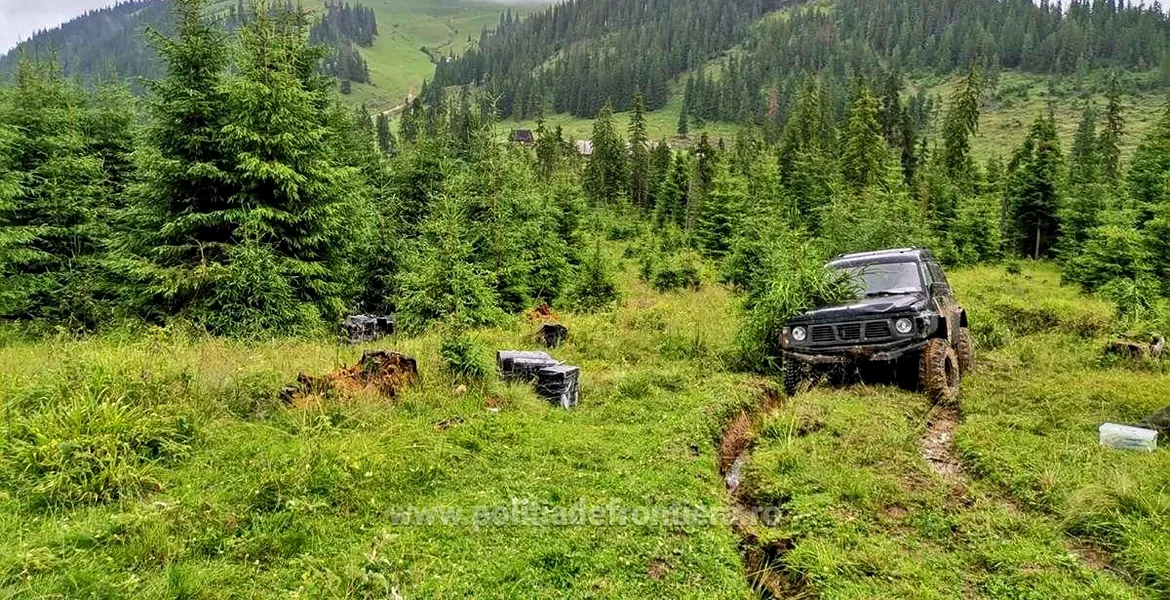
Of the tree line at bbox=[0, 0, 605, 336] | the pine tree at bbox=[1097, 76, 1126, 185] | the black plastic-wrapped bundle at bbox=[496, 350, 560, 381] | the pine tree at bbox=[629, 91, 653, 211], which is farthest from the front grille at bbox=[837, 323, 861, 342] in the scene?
the pine tree at bbox=[629, 91, 653, 211]

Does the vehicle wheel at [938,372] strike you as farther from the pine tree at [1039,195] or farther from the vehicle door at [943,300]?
the pine tree at [1039,195]

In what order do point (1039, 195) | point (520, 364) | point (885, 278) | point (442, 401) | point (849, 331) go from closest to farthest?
point (442, 401)
point (520, 364)
point (849, 331)
point (885, 278)
point (1039, 195)

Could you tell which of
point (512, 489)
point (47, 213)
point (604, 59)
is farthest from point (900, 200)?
point (604, 59)

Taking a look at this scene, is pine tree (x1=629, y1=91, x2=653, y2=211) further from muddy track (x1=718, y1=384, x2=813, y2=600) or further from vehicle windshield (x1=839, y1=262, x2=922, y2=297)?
muddy track (x1=718, y1=384, x2=813, y2=600)

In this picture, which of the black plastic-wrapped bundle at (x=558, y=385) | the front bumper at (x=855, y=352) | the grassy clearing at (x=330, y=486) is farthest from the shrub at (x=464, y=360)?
the front bumper at (x=855, y=352)

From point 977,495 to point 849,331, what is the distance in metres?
4.19

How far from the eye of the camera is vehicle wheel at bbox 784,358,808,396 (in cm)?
997

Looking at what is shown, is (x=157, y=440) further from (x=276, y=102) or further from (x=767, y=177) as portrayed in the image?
(x=767, y=177)

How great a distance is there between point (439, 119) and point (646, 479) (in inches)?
804

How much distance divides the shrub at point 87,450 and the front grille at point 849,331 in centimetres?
883

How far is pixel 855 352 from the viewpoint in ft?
31.2

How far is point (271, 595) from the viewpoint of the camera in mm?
3980

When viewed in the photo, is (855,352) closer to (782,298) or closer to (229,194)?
(782,298)

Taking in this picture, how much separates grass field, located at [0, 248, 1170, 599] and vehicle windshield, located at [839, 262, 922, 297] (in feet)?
7.11
